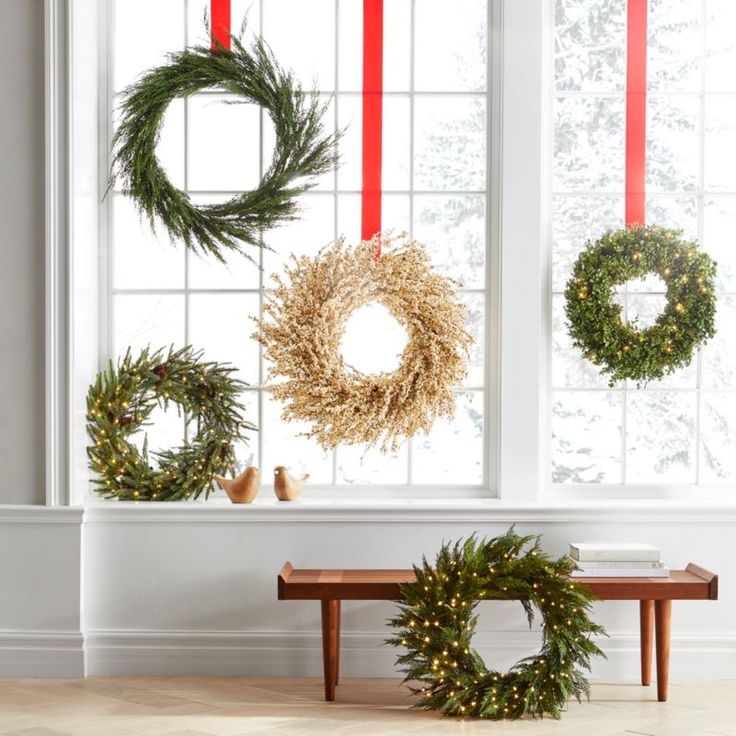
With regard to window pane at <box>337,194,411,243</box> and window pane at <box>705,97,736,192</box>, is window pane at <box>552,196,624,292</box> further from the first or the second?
window pane at <box>337,194,411,243</box>

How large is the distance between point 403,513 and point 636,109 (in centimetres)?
201

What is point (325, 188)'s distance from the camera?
4301 mm

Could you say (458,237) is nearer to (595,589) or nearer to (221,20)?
(221,20)

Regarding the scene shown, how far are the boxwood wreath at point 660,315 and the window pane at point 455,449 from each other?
571 mm

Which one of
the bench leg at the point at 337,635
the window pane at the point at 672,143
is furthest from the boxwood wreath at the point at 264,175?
the bench leg at the point at 337,635

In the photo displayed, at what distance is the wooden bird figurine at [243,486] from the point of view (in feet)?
13.1

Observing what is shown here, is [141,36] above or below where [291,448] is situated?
above

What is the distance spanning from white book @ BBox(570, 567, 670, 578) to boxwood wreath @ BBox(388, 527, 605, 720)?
13 cm

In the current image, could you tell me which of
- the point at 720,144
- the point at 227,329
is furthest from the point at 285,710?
the point at 720,144

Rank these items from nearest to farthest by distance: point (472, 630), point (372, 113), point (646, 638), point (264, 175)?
1. point (472, 630)
2. point (646, 638)
3. point (264, 175)
4. point (372, 113)

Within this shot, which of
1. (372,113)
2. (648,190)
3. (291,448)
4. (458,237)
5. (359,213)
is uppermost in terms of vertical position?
(372,113)

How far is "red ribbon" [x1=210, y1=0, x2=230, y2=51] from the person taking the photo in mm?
4230

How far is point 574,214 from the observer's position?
4.29 metres

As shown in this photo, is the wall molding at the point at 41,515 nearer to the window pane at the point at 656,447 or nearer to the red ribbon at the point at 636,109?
the window pane at the point at 656,447
